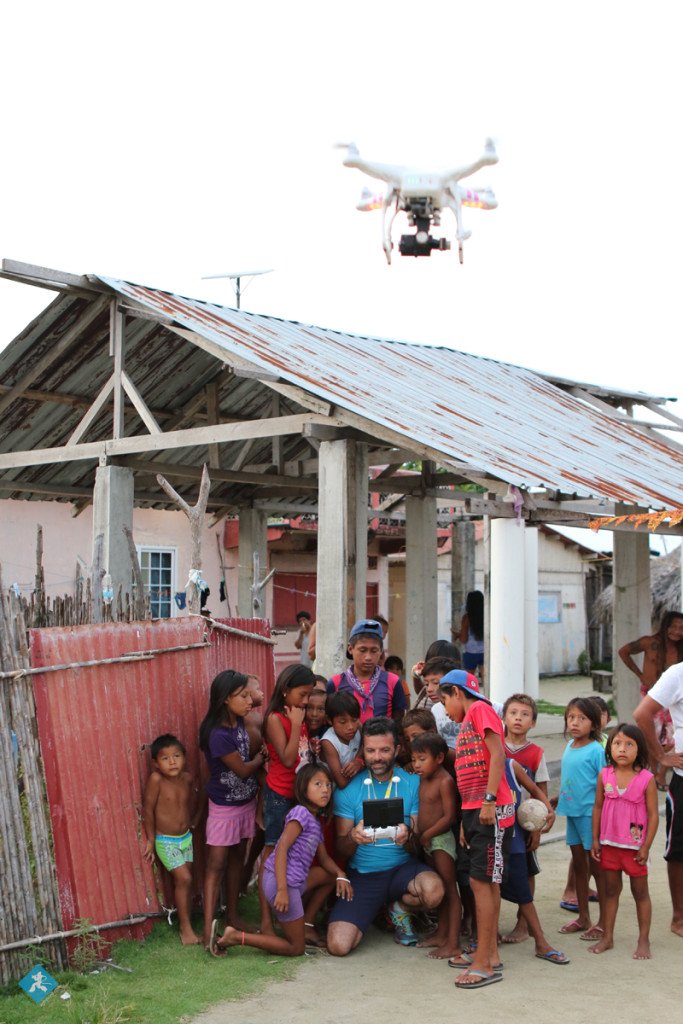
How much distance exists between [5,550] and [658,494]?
8859 millimetres

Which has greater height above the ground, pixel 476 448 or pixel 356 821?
pixel 476 448

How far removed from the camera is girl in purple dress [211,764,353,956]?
540 centimetres

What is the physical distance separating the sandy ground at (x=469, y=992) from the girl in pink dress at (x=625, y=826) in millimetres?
172

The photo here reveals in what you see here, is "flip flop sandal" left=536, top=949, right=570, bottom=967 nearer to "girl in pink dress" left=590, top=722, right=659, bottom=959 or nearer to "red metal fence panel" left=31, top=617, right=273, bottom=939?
"girl in pink dress" left=590, top=722, right=659, bottom=959

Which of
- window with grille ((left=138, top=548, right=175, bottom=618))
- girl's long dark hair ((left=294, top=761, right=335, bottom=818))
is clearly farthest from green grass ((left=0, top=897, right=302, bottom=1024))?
window with grille ((left=138, top=548, right=175, bottom=618))

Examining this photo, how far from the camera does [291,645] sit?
17.7 metres

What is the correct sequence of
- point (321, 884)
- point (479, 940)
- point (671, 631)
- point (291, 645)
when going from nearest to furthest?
point (479, 940)
point (321, 884)
point (671, 631)
point (291, 645)

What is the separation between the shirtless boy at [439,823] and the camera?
5.61 m

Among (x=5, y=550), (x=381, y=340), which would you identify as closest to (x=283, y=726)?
(x=381, y=340)

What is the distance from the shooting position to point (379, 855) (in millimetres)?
5746

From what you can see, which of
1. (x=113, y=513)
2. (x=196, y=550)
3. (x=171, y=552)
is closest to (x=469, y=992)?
(x=196, y=550)

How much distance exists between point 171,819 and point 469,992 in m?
1.61

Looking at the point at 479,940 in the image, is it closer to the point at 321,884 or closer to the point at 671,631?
the point at 321,884

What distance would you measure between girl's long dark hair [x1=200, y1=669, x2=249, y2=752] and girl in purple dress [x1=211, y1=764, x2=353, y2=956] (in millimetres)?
499
